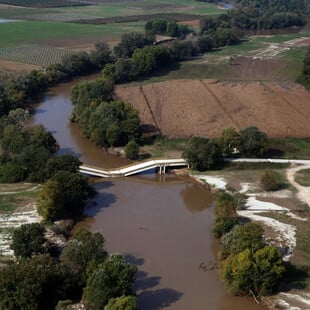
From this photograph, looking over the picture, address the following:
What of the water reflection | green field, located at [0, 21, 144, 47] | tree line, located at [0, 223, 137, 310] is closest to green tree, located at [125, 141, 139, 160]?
the water reflection

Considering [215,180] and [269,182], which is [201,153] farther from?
[269,182]

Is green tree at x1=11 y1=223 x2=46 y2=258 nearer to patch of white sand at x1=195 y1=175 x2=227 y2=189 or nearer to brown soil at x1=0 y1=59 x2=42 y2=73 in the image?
patch of white sand at x1=195 y1=175 x2=227 y2=189

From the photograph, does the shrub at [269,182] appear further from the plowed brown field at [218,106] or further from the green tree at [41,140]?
the green tree at [41,140]

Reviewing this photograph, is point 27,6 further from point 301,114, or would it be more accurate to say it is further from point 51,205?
point 51,205

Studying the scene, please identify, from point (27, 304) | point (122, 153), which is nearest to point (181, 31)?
point (122, 153)

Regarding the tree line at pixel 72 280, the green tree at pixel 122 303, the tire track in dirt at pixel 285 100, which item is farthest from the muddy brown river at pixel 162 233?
the tire track in dirt at pixel 285 100

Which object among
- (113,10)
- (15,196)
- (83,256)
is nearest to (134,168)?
(15,196)
